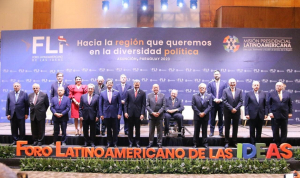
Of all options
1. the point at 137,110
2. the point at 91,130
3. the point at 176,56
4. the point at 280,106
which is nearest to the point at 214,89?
the point at 280,106

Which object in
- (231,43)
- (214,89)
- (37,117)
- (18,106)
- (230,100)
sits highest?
(231,43)

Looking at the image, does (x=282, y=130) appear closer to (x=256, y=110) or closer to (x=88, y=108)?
→ (x=256, y=110)

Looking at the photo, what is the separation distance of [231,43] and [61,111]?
18.4 feet

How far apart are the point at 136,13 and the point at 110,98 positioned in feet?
16.7

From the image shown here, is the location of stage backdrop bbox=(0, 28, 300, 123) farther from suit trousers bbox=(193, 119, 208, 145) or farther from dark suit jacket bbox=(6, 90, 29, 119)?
suit trousers bbox=(193, 119, 208, 145)

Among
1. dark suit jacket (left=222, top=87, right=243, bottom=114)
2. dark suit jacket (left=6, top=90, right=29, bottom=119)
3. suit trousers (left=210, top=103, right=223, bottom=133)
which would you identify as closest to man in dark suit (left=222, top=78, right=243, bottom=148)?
dark suit jacket (left=222, top=87, right=243, bottom=114)

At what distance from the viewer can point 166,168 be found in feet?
16.8

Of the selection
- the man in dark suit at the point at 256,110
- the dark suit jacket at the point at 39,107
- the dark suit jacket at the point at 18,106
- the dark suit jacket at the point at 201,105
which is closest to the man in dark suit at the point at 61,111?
the dark suit jacket at the point at 39,107

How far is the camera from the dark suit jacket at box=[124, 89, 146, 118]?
5.62 metres

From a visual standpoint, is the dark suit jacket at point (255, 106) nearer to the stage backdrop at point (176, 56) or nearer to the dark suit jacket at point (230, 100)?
the dark suit jacket at point (230, 100)

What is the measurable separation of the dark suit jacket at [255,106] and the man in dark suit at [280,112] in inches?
7.0

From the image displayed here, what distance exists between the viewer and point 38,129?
578 cm

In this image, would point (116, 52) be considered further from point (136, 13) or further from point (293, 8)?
point (293, 8)

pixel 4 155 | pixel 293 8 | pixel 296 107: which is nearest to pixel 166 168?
pixel 4 155
